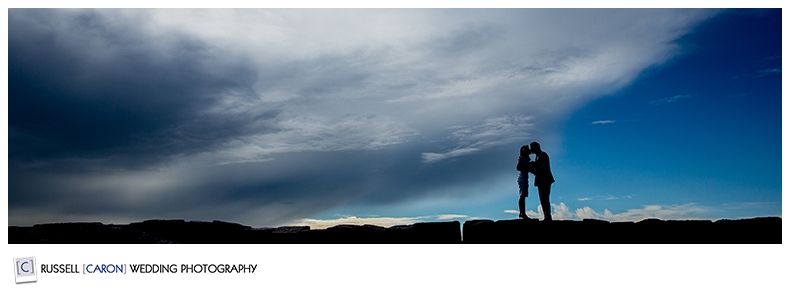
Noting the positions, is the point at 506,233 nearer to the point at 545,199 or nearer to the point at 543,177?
the point at 545,199

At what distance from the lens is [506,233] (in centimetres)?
1177

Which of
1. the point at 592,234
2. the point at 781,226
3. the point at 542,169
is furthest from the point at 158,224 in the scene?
the point at 781,226

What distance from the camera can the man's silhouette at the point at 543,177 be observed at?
12.1 metres
